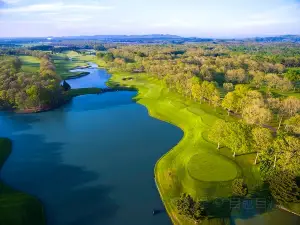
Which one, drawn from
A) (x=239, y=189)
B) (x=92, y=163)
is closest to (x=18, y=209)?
(x=92, y=163)

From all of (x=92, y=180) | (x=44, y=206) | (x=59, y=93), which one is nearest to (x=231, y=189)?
(x=92, y=180)

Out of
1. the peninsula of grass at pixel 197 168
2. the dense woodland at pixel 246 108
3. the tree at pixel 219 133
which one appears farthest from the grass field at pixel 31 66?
the tree at pixel 219 133

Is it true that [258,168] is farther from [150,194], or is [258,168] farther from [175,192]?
[150,194]

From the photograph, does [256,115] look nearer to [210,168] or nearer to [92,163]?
[210,168]

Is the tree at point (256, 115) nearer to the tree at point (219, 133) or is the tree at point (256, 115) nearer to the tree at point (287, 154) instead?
the tree at point (219, 133)

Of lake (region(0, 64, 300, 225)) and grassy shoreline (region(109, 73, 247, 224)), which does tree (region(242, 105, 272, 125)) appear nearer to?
grassy shoreline (region(109, 73, 247, 224))

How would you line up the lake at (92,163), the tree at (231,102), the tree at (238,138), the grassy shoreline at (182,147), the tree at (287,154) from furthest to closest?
1. the tree at (231,102)
2. the tree at (238,138)
3. the tree at (287,154)
4. the grassy shoreline at (182,147)
5. the lake at (92,163)

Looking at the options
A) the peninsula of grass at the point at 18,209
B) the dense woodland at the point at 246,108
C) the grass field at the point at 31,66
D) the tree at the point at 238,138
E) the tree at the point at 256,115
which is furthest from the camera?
the grass field at the point at 31,66
